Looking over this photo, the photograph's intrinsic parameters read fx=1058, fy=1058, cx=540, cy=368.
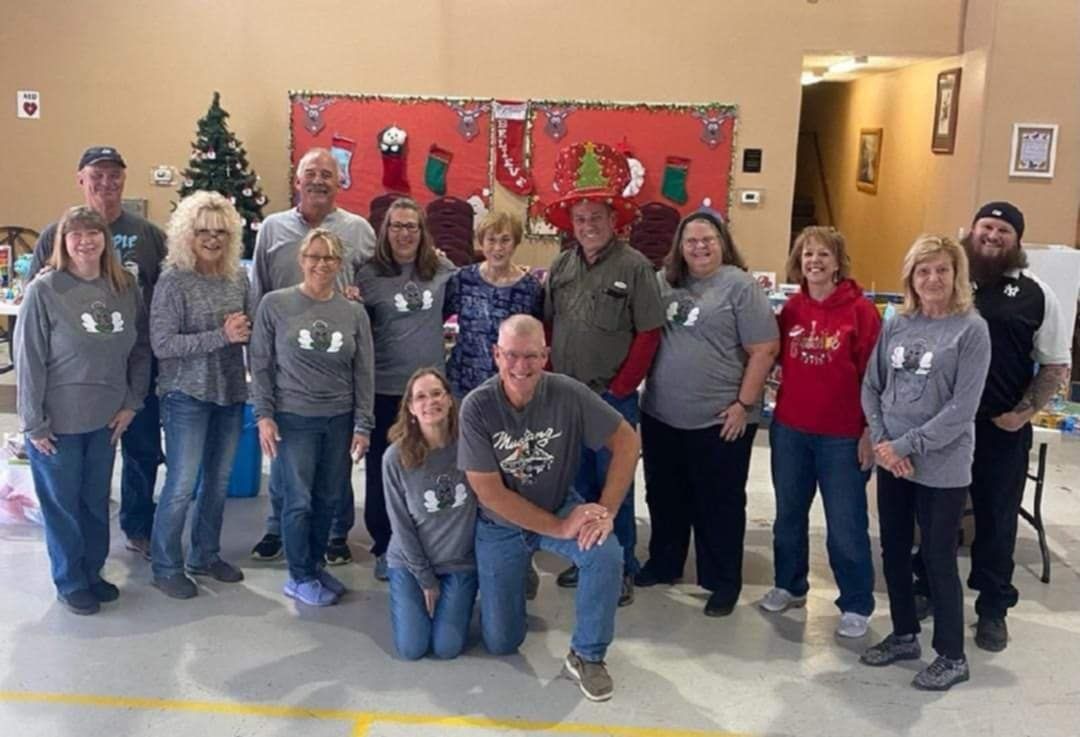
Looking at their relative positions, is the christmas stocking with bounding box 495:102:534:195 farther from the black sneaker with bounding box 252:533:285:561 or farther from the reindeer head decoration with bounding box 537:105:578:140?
the black sneaker with bounding box 252:533:285:561

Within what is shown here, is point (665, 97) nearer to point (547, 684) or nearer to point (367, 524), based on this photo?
point (367, 524)

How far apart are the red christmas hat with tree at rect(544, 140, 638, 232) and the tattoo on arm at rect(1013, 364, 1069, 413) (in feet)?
4.79

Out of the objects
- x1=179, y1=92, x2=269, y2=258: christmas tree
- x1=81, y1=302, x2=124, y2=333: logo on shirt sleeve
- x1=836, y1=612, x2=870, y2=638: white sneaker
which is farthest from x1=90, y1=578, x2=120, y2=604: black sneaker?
x1=179, y1=92, x2=269, y2=258: christmas tree

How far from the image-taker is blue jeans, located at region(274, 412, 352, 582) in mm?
3658

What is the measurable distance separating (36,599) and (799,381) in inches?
109

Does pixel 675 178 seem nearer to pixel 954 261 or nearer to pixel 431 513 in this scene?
pixel 954 261

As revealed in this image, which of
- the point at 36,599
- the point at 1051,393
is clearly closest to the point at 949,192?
the point at 1051,393

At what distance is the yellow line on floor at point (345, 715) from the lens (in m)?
2.98

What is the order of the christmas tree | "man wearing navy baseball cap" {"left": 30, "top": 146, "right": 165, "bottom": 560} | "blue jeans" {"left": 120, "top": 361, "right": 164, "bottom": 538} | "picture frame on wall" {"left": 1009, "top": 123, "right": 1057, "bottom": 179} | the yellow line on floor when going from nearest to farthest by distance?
the yellow line on floor < "man wearing navy baseball cap" {"left": 30, "top": 146, "right": 165, "bottom": 560} < "blue jeans" {"left": 120, "top": 361, "right": 164, "bottom": 538} < "picture frame on wall" {"left": 1009, "top": 123, "right": 1057, "bottom": 179} < the christmas tree

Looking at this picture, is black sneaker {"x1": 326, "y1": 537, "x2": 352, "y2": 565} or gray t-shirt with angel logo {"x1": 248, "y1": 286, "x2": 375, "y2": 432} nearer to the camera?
gray t-shirt with angel logo {"x1": 248, "y1": 286, "x2": 375, "y2": 432}

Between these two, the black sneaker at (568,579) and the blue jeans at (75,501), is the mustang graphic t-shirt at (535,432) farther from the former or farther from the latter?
the blue jeans at (75,501)

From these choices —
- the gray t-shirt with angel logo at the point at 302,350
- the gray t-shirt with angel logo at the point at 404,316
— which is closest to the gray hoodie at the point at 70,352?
the gray t-shirt with angel logo at the point at 302,350

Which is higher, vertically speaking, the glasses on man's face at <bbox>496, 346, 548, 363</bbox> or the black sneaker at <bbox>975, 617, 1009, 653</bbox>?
the glasses on man's face at <bbox>496, 346, 548, 363</bbox>

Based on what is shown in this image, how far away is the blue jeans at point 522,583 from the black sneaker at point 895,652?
861 mm
